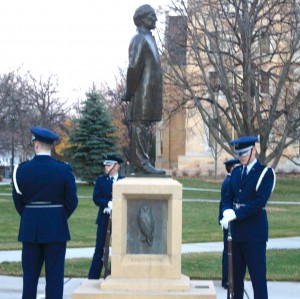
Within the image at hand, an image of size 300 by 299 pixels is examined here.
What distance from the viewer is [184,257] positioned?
1405cm

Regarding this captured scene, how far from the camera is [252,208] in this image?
7820mm

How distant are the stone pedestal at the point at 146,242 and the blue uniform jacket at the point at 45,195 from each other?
0.90 metres

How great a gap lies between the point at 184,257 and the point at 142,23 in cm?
Result: 606

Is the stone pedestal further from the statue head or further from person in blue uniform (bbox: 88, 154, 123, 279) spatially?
the statue head

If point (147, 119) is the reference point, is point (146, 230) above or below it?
below

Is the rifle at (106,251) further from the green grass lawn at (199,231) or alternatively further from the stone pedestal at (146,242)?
the green grass lawn at (199,231)

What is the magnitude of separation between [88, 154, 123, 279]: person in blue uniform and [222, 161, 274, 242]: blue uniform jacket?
273cm

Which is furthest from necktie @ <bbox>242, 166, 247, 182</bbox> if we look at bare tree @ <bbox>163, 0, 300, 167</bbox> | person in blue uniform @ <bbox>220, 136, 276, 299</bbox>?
bare tree @ <bbox>163, 0, 300, 167</bbox>

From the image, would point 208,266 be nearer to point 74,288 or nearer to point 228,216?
point 74,288

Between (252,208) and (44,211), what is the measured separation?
229 centimetres

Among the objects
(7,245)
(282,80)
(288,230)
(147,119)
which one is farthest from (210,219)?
(147,119)

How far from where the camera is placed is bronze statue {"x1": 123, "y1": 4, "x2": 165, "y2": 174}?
931 centimetres

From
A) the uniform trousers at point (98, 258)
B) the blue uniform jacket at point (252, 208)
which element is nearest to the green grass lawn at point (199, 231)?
the uniform trousers at point (98, 258)

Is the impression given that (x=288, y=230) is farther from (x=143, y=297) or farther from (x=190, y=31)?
(x=143, y=297)
